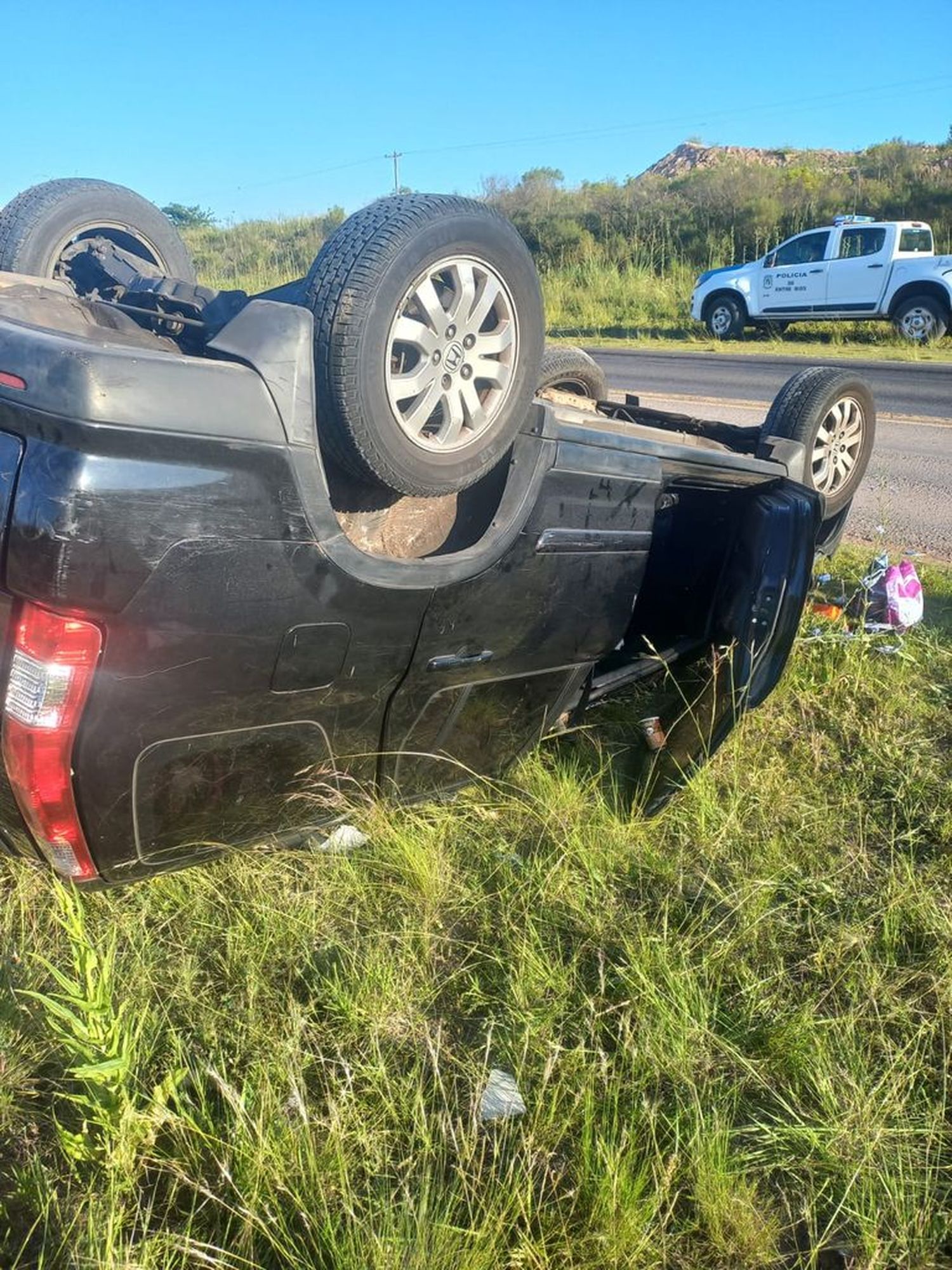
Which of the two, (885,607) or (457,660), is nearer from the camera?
(457,660)

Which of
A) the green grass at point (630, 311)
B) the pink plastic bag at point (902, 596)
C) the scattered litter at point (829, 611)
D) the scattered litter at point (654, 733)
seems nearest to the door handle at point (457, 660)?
the scattered litter at point (654, 733)

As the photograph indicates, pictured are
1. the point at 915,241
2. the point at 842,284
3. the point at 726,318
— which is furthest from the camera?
the point at 726,318

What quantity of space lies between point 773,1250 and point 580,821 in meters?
1.28

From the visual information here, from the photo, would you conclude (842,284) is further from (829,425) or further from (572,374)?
(572,374)

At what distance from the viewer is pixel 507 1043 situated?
211 centimetres

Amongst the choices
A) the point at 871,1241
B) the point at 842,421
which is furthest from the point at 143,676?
the point at 842,421

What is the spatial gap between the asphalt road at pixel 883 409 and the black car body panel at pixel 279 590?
327 cm

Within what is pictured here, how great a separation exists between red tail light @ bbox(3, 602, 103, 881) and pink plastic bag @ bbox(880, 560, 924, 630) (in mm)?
3386

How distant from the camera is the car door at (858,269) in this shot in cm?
1788

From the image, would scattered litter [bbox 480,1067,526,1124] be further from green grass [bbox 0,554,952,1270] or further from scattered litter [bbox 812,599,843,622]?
scattered litter [bbox 812,599,843,622]

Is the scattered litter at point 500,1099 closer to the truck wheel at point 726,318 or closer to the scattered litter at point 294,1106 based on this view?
the scattered litter at point 294,1106

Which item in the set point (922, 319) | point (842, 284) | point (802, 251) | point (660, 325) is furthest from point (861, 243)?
point (660, 325)

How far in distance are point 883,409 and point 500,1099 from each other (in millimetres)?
10800

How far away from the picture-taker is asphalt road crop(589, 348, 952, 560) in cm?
678
